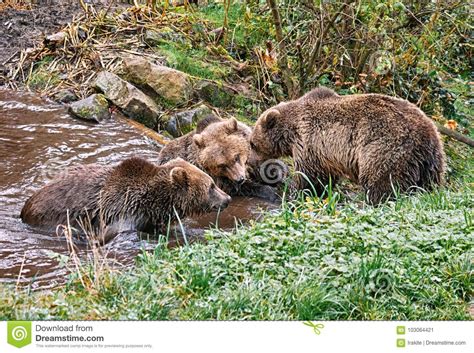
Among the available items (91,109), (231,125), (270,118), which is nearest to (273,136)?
(270,118)

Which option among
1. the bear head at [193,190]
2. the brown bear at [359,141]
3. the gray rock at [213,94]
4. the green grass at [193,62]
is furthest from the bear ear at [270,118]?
the green grass at [193,62]

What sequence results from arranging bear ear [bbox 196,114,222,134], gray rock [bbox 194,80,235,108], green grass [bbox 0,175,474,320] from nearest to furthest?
green grass [bbox 0,175,474,320], bear ear [bbox 196,114,222,134], gray rock [bbox 194,80,235,108]

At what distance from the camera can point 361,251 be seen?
17.7 feet

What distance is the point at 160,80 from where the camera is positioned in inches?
448

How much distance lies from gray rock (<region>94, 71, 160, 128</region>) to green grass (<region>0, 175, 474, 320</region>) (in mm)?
5222

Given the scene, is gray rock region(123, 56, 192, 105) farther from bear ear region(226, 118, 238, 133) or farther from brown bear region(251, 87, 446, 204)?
brown bear region(251, 87, 446, 204)

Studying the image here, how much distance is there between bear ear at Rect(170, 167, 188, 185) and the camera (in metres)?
7.31

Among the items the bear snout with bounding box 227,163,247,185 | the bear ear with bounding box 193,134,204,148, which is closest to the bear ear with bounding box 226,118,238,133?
the bear ear with bounding box 193,134,204,148

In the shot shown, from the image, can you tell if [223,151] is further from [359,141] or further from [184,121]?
[184,121]

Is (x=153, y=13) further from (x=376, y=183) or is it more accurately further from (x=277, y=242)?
(x=277, y=242)

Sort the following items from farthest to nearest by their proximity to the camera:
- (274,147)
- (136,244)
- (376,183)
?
1. (274,147)
2. (376,183)
3. (136,244)

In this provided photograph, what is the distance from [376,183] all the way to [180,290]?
3.35 meters

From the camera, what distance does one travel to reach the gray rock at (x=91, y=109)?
10.6 m
